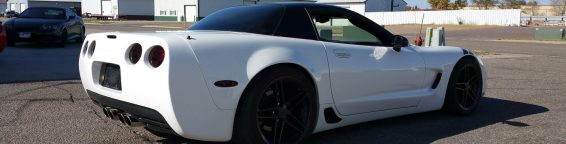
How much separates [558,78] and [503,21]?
53766mm

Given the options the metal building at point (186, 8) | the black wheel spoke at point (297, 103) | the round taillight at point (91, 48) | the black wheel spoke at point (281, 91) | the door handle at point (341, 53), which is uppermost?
the metal building at point (186, 8)

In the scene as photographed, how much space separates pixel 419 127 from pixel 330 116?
3.77 ft

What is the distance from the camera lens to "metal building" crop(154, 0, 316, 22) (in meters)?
68.1

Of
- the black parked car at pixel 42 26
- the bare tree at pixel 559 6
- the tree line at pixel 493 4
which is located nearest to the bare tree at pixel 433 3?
the tree line at pixel 493 4

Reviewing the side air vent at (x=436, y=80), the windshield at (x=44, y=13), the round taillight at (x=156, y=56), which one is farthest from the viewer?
the windshield at (x=44, y=13)

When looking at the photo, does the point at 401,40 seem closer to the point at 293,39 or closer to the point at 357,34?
the point at 357,34

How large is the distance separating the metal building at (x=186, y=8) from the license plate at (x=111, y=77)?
208 ft

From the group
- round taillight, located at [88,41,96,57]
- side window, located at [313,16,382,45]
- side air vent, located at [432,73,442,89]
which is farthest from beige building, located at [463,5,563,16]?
round taillight, located at [88,41,96,57]

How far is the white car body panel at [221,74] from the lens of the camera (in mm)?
3414

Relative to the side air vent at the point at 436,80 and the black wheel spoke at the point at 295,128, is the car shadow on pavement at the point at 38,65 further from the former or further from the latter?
the side air vent at the point at 436,80

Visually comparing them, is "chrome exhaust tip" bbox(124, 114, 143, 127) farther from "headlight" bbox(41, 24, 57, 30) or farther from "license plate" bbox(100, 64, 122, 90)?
"headlight" bbox(41, 24, 57, 30)

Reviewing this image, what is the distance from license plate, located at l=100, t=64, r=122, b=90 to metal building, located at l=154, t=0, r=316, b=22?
208 feet

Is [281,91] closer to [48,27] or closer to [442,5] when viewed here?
[48,27]

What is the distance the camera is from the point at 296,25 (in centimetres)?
434
